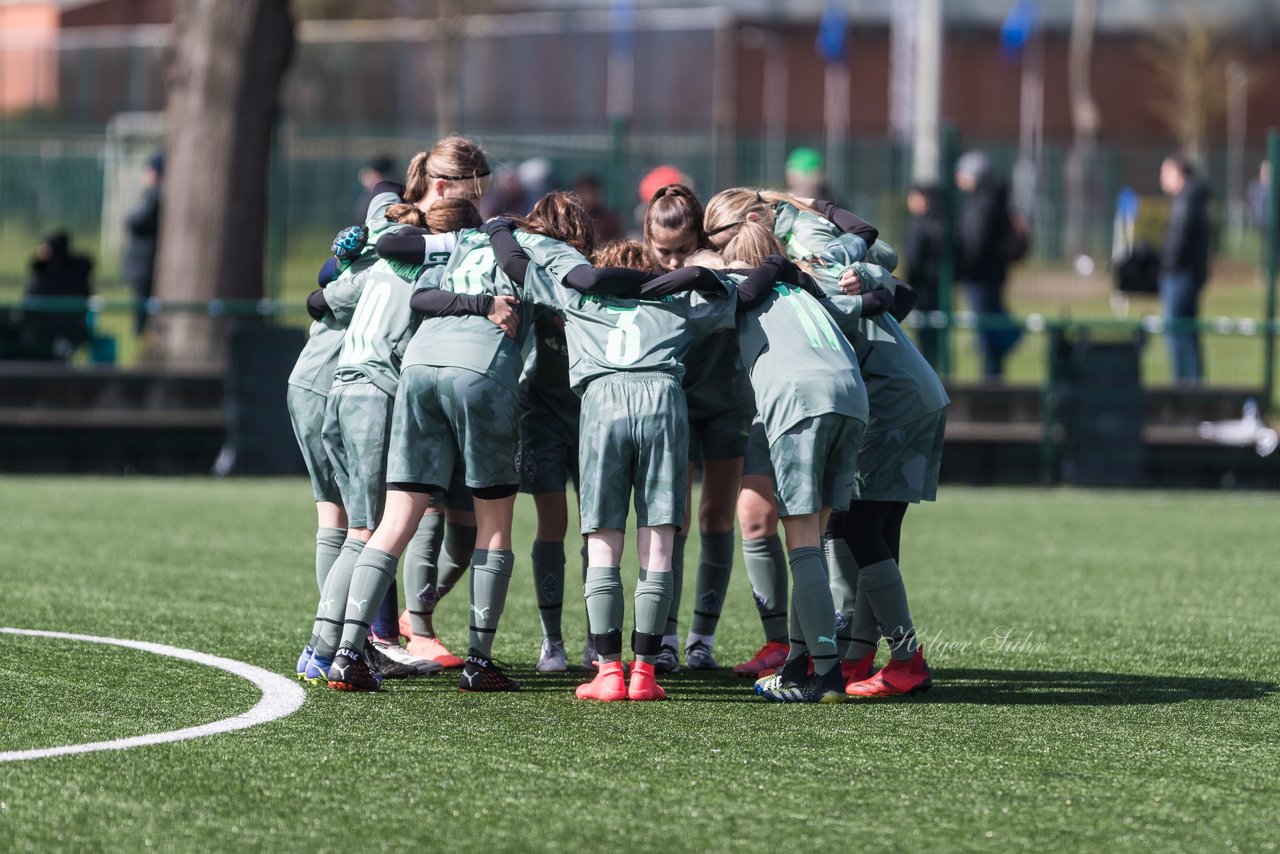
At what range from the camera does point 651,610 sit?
6.65 metres

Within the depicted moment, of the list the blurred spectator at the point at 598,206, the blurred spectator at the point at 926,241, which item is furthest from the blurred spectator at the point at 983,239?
the blurred spectator at the point at 598,206

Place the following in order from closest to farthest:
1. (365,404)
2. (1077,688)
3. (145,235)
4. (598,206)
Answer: (365,404) → (1077,688) → (598,206) → (145,235)

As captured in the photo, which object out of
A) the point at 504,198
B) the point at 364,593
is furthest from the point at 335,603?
the point at 504,198

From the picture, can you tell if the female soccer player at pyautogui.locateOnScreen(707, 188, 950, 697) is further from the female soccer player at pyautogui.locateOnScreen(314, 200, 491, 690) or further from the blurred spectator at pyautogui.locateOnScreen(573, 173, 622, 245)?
the blurred spectator at pyautogui.locateOnScreen(573, 173, 622, 245)

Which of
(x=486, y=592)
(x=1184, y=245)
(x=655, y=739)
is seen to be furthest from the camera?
(x=1184, y=245)

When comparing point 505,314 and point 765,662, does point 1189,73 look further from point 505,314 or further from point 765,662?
point 505,314

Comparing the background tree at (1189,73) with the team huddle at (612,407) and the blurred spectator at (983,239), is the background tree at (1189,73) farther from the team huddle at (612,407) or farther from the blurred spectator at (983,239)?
the team huddle at (612,407)

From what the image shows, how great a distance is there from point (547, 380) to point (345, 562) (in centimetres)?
105

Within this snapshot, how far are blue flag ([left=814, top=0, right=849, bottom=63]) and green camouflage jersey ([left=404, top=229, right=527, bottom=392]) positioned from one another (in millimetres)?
40467

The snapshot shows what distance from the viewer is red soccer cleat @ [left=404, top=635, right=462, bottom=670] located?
Result: 744cm

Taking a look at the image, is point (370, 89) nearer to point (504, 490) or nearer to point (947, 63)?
point (947, 63)

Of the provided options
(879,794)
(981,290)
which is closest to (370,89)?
(981,290)

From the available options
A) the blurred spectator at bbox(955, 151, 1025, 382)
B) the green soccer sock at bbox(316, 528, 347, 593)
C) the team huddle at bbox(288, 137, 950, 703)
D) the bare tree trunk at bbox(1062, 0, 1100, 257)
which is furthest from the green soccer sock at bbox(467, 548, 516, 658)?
the bare tree trunk at bbox(1062, 0, 1100, 257)

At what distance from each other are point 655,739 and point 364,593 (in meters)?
1.23
